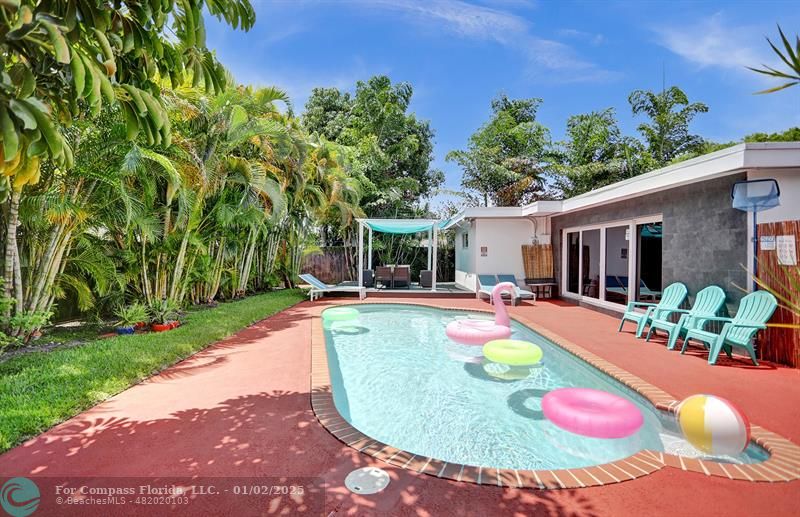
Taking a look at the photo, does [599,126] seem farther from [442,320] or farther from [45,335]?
[45,335]

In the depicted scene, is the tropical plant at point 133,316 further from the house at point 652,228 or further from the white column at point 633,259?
the white column at point 633,259

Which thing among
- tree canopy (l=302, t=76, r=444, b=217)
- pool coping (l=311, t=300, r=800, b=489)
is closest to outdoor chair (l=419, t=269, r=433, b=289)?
tree canopy (l=302, t=76, r=444, b=217)

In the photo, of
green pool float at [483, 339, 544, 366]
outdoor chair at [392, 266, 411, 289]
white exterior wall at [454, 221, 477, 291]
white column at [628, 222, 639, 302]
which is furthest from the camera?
outdoor chair at [392, 266, 411, 289]

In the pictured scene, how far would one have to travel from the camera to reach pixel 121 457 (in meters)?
3.69

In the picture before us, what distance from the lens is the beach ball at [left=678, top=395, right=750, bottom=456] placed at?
3.88 metres

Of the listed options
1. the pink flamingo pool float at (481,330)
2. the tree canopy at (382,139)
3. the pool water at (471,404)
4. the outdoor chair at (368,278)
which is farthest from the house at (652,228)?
the tree canopy at (382,139)

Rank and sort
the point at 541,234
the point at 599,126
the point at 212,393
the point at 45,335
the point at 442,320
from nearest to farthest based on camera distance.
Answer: the point at 212,393 → the point at 45,335 → the point at 442,320 → the point at 541,234 → the point at 599,126

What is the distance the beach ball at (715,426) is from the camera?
153 inches

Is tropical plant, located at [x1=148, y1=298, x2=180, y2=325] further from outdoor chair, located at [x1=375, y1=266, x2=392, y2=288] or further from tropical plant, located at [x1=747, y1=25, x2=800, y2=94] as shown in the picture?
tropical plant, located at [x1=747, y1=25, x2=800, y2=94]

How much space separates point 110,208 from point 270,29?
19.9ft

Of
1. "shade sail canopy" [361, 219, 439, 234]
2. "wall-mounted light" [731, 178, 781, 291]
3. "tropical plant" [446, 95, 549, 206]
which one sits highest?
"tropical plant" [446, 95, 549, 206]

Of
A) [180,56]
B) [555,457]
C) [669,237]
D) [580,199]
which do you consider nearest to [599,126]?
[580,199]

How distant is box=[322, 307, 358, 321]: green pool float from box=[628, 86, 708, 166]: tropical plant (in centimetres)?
2480

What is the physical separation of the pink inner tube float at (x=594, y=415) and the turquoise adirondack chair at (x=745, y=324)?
9.81ft
